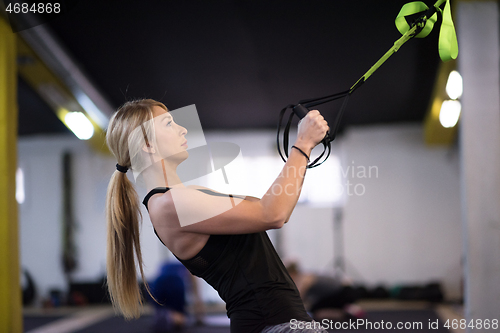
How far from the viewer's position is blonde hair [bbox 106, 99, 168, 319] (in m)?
1.16

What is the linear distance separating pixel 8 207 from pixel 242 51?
9.18 feet

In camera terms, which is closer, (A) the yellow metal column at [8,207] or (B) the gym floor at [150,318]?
(A) the yellow metal column at [8,207]

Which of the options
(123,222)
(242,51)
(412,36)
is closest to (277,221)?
(123,222)

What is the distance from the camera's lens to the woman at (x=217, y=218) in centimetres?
98

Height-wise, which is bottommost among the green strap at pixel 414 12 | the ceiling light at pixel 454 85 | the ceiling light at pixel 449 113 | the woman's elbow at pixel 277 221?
the woman's elbow at pixel 277 221

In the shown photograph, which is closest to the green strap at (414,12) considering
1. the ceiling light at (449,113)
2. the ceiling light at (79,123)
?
the ceiling light at (449,113)

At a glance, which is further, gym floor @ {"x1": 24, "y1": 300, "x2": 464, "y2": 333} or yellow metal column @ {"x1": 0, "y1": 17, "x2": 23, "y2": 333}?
gym floor @ {"x1": 24, "y1": 300, "x2": 464, "y2": 333}

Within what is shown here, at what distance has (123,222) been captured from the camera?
3.96 ft

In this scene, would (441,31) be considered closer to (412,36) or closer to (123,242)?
(412,36)

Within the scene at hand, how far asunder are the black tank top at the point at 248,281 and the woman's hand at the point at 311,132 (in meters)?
0.28

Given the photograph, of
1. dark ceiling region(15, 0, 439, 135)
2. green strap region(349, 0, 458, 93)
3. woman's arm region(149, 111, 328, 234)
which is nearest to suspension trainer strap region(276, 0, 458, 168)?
green strap region(349, 0, 458, 93)

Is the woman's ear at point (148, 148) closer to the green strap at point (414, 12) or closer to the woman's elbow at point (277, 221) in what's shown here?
the woman's elbow at point (277, 221)

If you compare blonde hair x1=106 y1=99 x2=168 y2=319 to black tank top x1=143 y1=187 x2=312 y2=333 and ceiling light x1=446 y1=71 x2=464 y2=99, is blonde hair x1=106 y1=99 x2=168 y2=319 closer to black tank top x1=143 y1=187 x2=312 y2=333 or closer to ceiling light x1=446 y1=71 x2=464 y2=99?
black tank top x1=143 y1=187 x2=312 y2=333

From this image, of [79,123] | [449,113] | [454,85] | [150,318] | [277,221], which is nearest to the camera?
[277,221]
